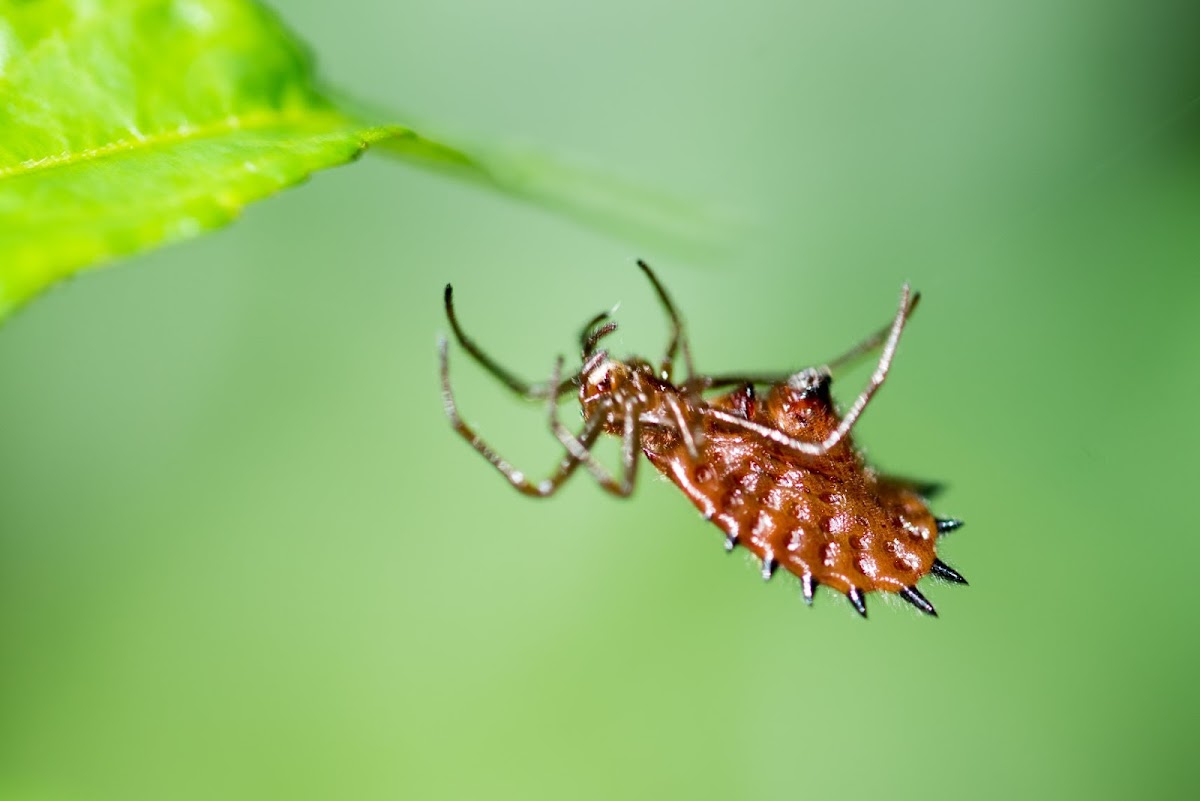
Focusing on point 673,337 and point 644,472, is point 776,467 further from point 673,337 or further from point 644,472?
point 644,472

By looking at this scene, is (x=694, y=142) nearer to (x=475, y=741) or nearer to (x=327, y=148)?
(x=475, y=741)

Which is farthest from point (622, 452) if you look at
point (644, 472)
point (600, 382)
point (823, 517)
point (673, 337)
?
point (644, 472)

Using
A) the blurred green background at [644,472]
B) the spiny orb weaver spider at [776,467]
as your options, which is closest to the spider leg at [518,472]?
the spiny orb weaver spider at [776,467]

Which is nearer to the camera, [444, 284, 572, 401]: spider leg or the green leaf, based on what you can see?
the green leaf

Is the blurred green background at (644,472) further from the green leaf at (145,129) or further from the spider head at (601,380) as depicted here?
the green leaf at (145,129)

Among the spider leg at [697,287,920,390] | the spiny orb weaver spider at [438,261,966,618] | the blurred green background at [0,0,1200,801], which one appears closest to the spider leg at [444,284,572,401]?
the spiny orb weaver spider at [438,261,966,618]

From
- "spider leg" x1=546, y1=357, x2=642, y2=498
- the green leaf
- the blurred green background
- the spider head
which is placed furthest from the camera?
the blurred green background

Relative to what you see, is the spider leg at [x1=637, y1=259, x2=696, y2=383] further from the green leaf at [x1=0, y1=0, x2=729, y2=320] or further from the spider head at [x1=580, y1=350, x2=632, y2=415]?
the green leaf at [x1=0, y1=0, x2=729, y2=320]
